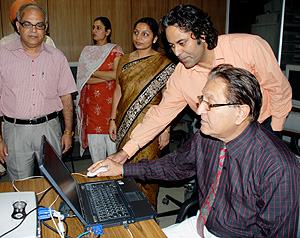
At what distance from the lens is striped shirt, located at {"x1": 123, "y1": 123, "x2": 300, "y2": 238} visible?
977mm

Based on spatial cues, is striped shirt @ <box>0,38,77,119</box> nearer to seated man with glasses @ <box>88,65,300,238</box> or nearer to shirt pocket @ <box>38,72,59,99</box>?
shirt pocket @ <box>38,72,59,99</box>

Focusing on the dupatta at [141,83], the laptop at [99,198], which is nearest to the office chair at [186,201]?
the laptop at [99,198]

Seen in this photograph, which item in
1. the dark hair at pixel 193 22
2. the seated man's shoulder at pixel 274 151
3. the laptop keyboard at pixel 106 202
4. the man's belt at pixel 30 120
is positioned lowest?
the laptop keyboard at pixel 106 202

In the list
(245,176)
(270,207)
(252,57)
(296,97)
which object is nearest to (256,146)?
(245,176)

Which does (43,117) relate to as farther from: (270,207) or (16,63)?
(270,207)

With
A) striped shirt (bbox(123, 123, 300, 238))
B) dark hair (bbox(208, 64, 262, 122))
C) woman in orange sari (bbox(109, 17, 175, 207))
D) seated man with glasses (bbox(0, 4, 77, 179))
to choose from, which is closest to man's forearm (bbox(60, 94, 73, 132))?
seated man with glasses (bbox(0, 4, 77, 179))

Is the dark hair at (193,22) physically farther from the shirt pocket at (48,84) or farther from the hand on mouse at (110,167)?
the shirt pocket at (48,84)

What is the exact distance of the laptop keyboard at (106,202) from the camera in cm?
105

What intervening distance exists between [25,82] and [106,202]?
117 cm

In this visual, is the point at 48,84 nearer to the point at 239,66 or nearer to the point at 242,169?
the point at 239,66

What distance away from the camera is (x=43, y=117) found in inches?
78.3

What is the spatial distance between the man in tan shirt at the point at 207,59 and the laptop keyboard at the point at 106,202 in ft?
0.83

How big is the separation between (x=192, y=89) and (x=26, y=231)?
1.08 meters

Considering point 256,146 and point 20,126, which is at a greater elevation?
point 256,146
